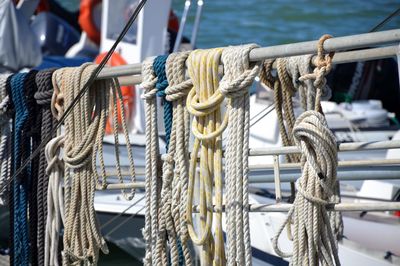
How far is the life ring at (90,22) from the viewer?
1024 cm

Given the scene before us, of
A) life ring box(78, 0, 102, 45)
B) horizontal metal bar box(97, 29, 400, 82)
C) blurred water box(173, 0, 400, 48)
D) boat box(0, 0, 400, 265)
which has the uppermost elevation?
blurred water box(173, 0, 400, 48)

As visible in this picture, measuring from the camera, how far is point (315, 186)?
2.85 m

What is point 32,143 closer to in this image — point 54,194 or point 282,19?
point 54,194

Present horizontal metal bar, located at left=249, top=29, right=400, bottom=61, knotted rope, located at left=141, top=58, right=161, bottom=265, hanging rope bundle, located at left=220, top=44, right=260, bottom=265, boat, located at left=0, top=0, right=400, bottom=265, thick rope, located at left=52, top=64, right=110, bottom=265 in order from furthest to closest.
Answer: boat, located at left=0, top=0, right=400, bottom=265 < thick rope, located at left=52, top=64, right=110, bottom=265 < knotted rope, located at left=141, top=58, right=161, bottom=265 < hanging rope bundle, located at left=220, top=44, right=260, bottom=265 < horizontal metal bar, located at left=249, top=29, right=400, bottom=61

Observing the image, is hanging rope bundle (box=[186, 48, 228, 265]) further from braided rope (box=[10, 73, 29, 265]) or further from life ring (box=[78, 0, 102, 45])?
life ring (box=[78, 0, 102, 45])

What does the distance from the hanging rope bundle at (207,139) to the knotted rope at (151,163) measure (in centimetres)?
18

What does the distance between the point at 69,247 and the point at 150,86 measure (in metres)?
0.89

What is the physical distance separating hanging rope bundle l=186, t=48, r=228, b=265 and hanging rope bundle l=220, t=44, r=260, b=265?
0.16ft

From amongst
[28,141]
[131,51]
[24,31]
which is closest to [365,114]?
[131,51]

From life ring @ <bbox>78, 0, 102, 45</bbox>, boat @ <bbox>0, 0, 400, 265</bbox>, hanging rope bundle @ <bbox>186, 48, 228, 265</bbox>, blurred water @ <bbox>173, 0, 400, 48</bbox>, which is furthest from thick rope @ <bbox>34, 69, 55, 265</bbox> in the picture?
blurred water @ <bbox>173, 0, 400, 48</bbox>

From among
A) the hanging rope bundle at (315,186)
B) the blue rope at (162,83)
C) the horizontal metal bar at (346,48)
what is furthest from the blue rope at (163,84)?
the hanging rope bundle at (315,186)

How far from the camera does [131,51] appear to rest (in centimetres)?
834

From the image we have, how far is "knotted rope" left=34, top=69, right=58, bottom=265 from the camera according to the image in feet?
12.0

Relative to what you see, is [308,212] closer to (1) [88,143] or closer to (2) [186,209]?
(2) [186,209]
